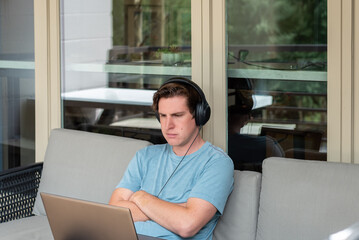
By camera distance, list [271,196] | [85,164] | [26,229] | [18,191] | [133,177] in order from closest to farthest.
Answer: [271,196]
[133,177]
[26,229]
[85,164]
[18,191]

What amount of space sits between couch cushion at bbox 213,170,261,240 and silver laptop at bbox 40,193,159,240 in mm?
619

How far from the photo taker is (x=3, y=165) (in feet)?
13.3

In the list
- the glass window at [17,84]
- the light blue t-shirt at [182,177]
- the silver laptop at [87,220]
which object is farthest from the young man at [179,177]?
the glass window at [17,84]

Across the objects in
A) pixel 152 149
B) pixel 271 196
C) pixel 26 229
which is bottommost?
pixel 26 229

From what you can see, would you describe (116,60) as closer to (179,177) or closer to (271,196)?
(179,177)

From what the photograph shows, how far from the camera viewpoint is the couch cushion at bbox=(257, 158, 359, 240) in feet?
6.72

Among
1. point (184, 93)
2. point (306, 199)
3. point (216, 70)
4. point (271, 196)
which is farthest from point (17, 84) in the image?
point (306, 199)

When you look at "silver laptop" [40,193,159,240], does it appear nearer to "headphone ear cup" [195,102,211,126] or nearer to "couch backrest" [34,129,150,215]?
"headphone ear cup" [195,102,211,126]

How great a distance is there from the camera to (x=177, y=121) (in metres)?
2.32

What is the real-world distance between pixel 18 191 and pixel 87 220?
1367 mm

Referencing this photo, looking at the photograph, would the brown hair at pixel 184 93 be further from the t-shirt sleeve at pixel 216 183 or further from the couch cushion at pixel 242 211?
the couch cushion at pixel 242 211

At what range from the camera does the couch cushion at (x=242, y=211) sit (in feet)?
7.43

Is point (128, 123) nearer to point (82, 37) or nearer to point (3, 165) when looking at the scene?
point (82, 37)

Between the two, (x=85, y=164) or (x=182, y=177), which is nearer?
(x=182, y=177)
